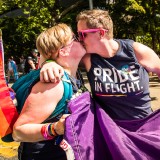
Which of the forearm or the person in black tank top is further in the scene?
the person in black tank top

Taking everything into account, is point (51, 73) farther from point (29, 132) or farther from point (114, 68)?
point (114, 68)

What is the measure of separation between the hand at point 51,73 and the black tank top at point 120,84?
0.36 meters

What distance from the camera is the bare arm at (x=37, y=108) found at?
193cm

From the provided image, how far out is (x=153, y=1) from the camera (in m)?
14.0

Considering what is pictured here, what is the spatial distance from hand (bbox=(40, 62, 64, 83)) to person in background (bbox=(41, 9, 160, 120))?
35cm

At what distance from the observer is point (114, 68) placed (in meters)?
2.29

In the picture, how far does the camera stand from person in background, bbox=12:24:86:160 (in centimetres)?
193

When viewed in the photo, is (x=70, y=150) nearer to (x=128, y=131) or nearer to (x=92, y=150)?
(x=92, y=150)

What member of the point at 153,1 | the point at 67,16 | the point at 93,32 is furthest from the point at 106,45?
the point at 67,16

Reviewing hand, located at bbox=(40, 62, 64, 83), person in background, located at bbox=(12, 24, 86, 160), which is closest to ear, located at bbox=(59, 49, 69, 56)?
person in background, located at bbox=(12, 24, 86, 160)

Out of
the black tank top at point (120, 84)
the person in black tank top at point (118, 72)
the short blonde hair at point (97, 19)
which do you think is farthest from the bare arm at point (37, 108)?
the short blonde hair at point (97, 19)

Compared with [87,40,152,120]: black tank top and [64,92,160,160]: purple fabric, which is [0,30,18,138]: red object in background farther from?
[87,40,152,120]: black tank top

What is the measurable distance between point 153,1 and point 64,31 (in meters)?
12.6

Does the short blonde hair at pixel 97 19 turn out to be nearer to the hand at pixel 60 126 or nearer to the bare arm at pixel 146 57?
the bare arm at pixel 146 57
